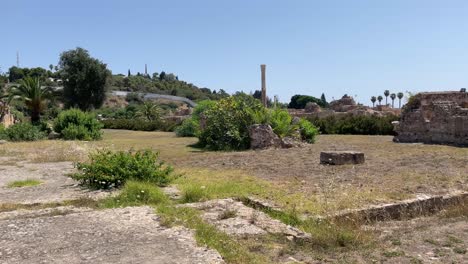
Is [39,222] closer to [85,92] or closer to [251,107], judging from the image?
[251,107]

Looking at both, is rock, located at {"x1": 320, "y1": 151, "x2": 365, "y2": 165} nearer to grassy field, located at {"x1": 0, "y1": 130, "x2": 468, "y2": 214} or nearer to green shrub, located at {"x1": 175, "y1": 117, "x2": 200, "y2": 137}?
grassy field, located at {"x1": 0, "y1": 130, "x2": 468, "y2": 214}

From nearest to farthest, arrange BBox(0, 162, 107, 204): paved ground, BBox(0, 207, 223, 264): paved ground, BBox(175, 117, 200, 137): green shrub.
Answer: BBox(0, 207, 223, 264): paved ground, BBox(0, 162, 107, 204): paved ground, BBox(175, 117, 200, 137): green shrub

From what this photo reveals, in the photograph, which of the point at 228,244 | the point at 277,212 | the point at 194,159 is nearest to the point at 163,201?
the point at 277,212

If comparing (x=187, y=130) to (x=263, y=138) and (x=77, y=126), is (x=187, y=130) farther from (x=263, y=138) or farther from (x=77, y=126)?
(x=263, y=138)

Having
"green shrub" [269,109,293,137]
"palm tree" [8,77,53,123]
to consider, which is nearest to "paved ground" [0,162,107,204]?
"green shrub" [269,109,293,137]

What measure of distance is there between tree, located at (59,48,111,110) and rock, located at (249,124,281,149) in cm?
3215

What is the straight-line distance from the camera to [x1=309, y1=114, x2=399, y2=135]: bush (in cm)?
2298

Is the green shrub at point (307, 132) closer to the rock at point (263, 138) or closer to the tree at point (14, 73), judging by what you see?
the rock at point (263, 138)

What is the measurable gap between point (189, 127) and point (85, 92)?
24198 mm

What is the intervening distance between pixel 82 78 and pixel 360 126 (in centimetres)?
2902

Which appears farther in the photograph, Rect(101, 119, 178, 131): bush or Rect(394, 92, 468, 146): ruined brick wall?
Rect(101, 119, 178, 131): bush

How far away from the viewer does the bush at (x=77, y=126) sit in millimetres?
22641

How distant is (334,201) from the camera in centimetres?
617

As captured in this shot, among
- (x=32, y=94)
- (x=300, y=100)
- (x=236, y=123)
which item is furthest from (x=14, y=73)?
(x=236, y=123)
